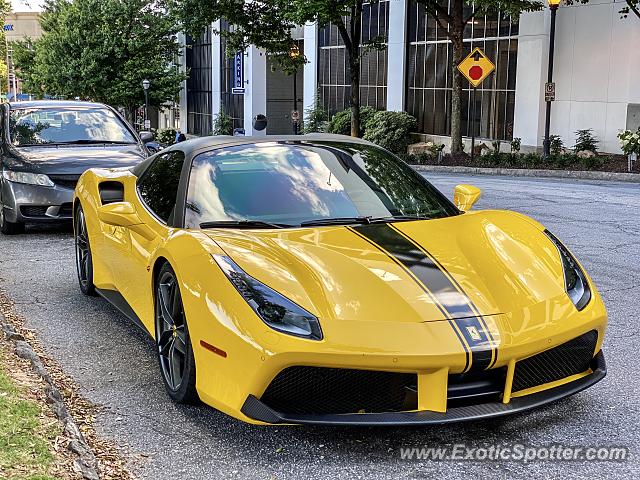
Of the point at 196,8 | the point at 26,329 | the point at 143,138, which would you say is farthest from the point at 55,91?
the point at 26,329

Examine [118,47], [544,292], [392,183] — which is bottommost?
[544,292]

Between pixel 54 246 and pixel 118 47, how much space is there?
1596 inches

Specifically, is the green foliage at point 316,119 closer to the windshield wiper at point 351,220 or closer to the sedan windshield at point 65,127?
the sedan windshield at point 65,127

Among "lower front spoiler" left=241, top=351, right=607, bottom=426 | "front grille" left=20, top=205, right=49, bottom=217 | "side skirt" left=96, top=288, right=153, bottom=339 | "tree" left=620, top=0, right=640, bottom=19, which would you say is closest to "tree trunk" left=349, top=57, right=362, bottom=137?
"tree" left=620, top=0, right=640, bottom=19

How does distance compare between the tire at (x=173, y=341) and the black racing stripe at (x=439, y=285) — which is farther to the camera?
the tire at (x=173, y=341)

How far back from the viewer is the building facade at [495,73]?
23406 millimetres

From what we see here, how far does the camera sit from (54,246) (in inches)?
370

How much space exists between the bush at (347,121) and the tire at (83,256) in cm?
2666

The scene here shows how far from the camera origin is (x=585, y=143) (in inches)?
922

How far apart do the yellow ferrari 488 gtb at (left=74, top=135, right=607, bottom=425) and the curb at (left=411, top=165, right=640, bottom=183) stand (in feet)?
51.1

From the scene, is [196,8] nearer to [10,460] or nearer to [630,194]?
[630,194]

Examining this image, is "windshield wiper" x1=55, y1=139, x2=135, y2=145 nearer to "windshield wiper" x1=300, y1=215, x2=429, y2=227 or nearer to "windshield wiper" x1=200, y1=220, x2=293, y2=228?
"windshield wiper" x1=200, y1=220, x2=293, y2=228

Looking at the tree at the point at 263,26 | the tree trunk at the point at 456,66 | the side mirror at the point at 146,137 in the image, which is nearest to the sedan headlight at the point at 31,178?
the side mirror at the point at 146,137

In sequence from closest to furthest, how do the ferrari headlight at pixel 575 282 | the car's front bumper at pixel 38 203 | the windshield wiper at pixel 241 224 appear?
1. the ferrari headlight at pixel 575 282
2. the windshield wiper at pixel 241 224
3. the car's front bumper at pixel 38 203
